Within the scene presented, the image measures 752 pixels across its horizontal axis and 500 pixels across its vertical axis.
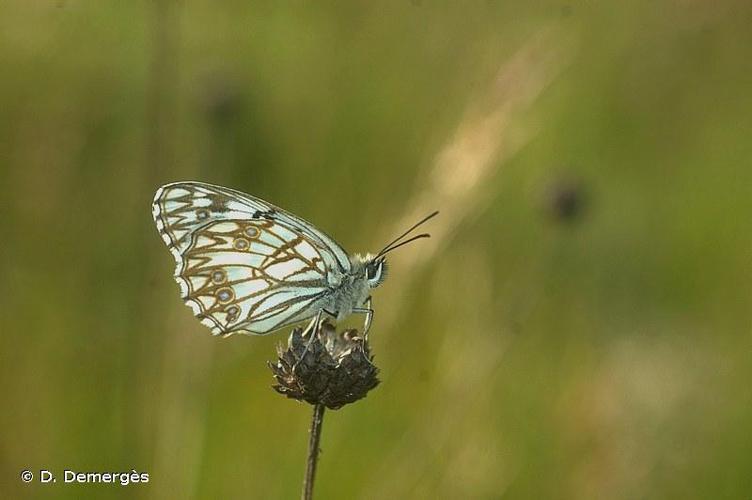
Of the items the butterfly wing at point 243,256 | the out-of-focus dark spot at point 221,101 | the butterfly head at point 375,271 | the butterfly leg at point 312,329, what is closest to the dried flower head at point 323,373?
the butterfly leg at point 312,329

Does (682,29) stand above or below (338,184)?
above

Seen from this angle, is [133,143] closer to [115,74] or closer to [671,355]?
[115,74]

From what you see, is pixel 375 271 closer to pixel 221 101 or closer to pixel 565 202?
pixel 565 202

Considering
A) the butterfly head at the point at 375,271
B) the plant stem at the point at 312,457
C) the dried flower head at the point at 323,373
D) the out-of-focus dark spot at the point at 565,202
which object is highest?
the out-of-focus dark spot at the point at 565,202

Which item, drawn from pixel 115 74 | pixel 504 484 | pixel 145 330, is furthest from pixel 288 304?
pixel 115 74

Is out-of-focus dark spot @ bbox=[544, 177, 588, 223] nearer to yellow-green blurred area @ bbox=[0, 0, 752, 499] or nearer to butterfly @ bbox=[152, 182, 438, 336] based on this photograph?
yellow-green blurred area @ bbox=[0, 0, 752, 499]

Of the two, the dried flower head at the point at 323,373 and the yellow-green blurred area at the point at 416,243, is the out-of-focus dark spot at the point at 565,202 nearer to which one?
the yellow-green blurred area at the point at 416,243

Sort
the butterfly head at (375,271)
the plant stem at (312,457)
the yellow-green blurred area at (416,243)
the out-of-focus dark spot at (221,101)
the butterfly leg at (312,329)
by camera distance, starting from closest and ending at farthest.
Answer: the plant stem at (312,457)
the butterfly leg at (312,329)
the butterfly head at (375,271)
the yellow-green blurred area at (416,243)
the out-of-focus dark spot at (221,101)
